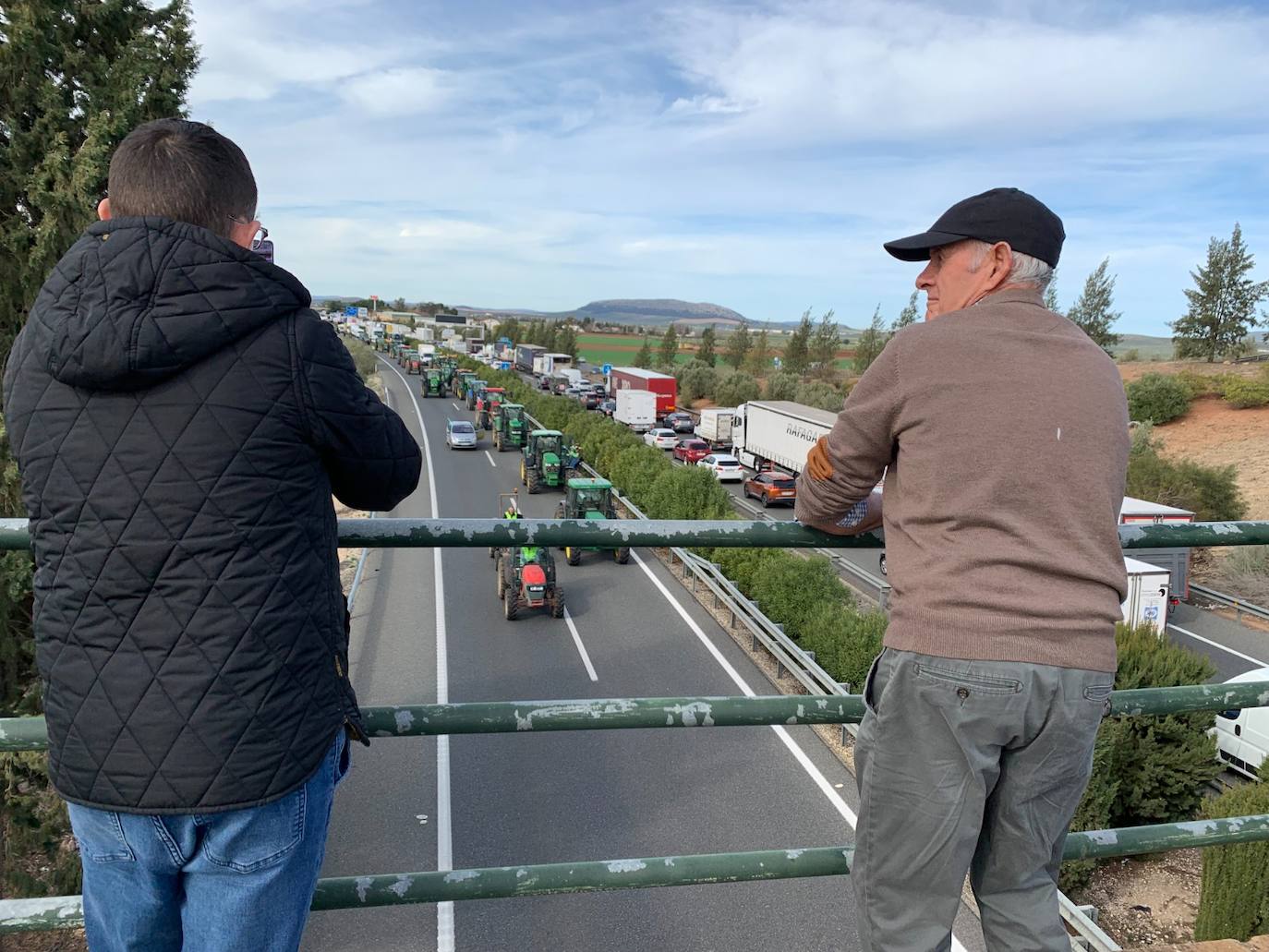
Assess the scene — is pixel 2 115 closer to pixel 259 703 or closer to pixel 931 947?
pixel 259 703

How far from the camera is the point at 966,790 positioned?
1.96 metres

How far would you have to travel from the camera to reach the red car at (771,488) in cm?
3286

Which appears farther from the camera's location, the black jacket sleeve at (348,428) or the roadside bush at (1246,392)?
the roadside bush at (1246,392)

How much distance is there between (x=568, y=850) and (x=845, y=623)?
713cm

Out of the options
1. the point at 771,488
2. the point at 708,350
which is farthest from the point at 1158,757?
the point at 708,350

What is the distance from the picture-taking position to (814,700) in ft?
8.36

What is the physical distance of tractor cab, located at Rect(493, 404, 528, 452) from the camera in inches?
1844

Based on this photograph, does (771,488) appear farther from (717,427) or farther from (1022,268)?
(1022,268)

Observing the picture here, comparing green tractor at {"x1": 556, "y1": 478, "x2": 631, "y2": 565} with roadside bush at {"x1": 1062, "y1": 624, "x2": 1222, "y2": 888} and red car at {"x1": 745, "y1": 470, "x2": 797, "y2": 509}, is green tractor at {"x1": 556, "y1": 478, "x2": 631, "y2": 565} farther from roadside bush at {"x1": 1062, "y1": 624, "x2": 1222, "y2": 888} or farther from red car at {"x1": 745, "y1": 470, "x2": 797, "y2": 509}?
roadside bush at {"x1": 1062, "y1": 624, "x2": 1222, "y2": 888}

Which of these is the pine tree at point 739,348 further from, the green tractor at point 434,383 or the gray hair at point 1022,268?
the gray hair at point 1022,268

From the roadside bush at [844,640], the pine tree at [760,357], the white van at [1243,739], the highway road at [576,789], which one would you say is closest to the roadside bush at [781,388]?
the pine tree at [760,357]

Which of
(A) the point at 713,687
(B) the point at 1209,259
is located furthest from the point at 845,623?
(B) the point at 1209,259

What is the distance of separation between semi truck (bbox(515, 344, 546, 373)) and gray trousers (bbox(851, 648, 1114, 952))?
294ft

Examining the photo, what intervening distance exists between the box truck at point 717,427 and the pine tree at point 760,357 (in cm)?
3120
